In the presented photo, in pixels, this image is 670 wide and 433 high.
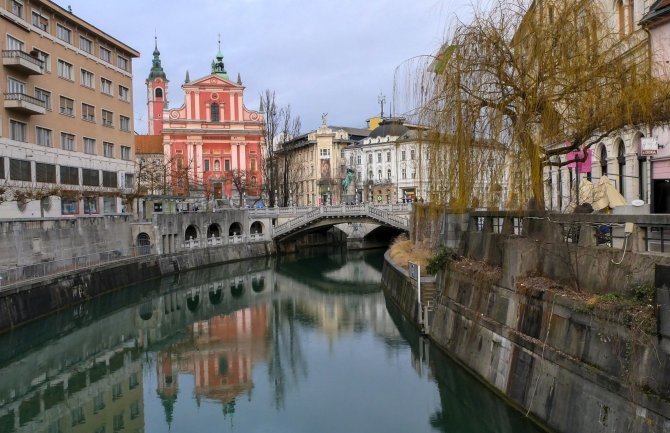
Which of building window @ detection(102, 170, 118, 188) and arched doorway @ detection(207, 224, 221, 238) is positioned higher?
building window @ detection(102, 170, 118, 188)

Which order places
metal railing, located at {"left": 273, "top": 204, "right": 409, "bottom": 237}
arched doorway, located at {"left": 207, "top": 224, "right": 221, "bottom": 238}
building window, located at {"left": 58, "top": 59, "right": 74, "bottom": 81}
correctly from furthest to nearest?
arched doorway, located at {"left": 207, "top": 224, "right": 221, "bottom": 238}
metal railing, located at {"left": 273, "top": 204, "right": 409, "bottom": 237}
building window, located at {"left": 58, "top": 59, "right": 74, "bottom": 81}

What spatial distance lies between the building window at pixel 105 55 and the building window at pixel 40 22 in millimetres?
7076

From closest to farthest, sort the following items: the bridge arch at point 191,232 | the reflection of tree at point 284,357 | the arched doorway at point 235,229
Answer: the reflection of tree at point 284,357 < the bridge arch at point 191,232 < the arched doorway at point 235,229

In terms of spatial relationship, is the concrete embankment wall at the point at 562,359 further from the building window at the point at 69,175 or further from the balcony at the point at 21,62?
the building window at the point at 69,175

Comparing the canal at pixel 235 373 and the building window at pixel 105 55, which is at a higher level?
A: the building window at pixel 105 55

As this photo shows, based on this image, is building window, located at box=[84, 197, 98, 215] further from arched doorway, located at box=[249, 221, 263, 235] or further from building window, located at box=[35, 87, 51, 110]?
arched doorway, located at box=[249, 221, 263, 235]

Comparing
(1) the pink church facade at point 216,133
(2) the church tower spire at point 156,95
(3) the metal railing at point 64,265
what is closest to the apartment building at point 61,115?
(3) the metal railing at point 64,265

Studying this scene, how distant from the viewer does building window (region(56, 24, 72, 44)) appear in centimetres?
4275

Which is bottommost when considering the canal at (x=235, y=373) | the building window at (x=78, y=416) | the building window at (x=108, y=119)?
the building window at (x=78, y=416)

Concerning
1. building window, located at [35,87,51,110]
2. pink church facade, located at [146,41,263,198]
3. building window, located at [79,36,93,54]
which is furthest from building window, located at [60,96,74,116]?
pink church facade, located at [146,41,263,198]

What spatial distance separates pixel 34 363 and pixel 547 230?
1974cm

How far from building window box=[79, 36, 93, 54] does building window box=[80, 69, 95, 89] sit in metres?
1.65

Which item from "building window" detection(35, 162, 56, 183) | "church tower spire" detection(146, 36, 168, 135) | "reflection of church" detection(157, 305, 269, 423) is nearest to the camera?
"reflection of church" detection(157, 305, 269, 423)

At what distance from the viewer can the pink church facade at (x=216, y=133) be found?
87000 mm
